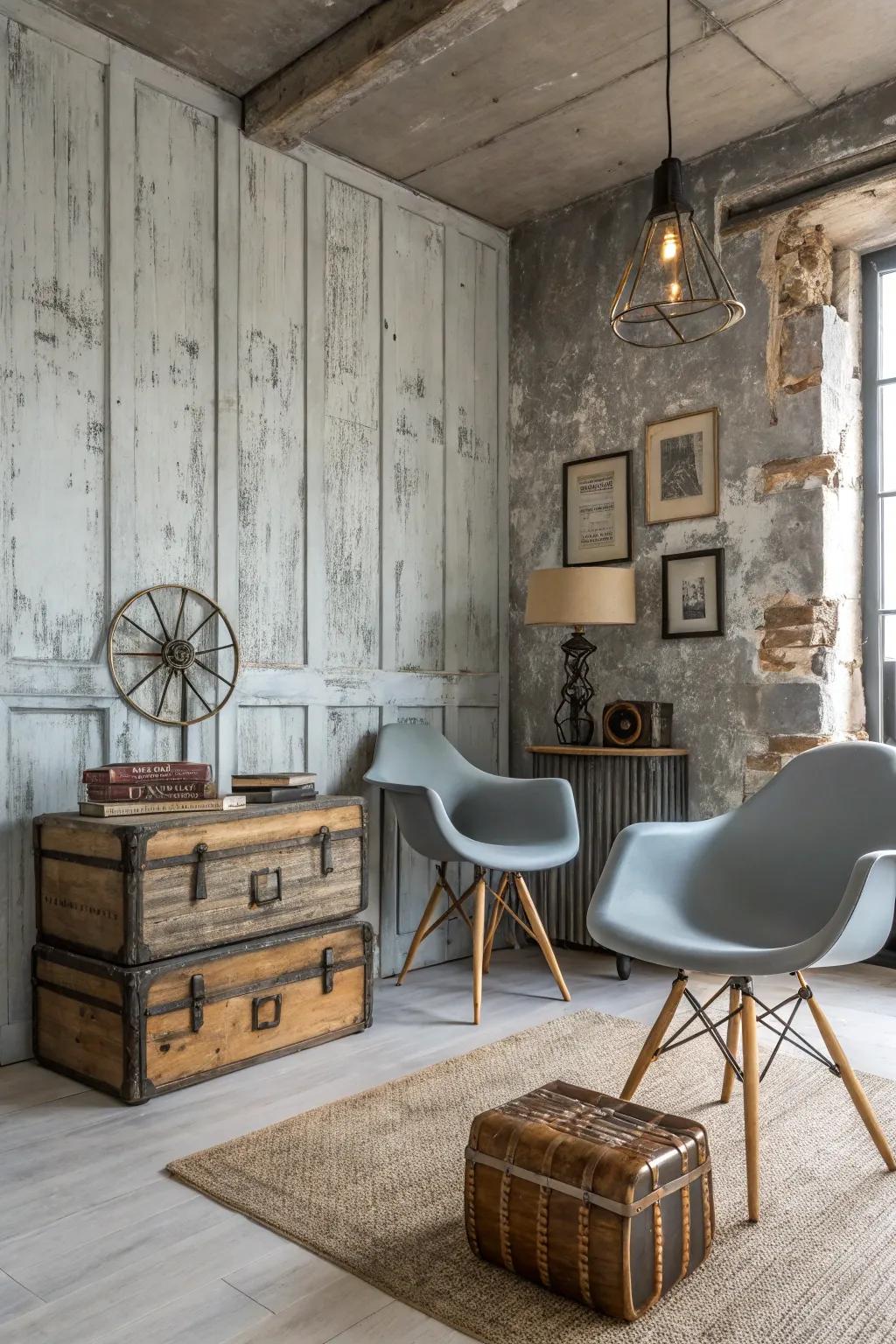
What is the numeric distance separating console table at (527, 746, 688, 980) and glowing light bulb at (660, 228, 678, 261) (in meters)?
1.93

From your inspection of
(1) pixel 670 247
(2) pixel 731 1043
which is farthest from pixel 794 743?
(1) pixel 670 247

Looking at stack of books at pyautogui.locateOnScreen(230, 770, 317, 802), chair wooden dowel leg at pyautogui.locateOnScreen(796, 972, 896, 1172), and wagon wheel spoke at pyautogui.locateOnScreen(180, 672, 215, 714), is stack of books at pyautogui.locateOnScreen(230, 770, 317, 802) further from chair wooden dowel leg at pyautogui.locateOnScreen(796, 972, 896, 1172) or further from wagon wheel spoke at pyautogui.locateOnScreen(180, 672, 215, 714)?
chair wooden dowel leg at pyautogui.locateOnScreen(796, 972, 896, 1172)

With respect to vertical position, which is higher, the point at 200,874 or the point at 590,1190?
the point at 200,874

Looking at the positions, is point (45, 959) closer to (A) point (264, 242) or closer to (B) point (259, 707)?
(B) point (259, 707)

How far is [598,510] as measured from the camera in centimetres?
426

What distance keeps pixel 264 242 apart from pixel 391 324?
0.62 m

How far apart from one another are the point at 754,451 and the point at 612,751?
1239mm

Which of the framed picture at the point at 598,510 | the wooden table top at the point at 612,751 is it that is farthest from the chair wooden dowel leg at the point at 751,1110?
the framed picture at the point at 598,510

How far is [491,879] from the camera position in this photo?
4.29 meters

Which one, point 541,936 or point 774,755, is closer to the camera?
point 541,936

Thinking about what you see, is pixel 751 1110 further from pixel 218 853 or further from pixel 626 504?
pixel 626 504

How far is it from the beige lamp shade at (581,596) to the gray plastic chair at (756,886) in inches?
49.3

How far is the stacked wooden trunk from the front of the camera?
2.59 meters

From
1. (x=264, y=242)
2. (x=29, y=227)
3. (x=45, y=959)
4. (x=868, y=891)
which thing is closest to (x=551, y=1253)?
(x=868, y=891)
